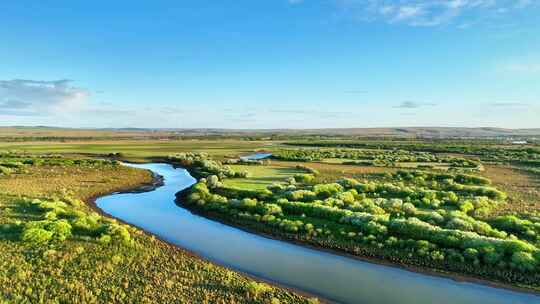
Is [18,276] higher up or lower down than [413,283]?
higher up

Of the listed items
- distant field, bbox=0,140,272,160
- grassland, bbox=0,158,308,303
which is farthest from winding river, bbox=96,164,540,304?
distant field, bbox=0,140,272,160

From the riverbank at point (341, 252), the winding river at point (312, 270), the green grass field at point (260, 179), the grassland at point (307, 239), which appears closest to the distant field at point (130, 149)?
the green grass field at point (260, 179)

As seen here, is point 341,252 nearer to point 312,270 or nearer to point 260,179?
point 312,270

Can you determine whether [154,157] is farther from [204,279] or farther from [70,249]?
[204,279]

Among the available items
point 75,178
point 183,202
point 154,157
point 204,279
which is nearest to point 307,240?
point 204,279

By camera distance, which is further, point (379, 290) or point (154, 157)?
point (154, 157)

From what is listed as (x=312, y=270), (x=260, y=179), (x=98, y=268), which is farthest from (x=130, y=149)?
(x=312, y=270)
